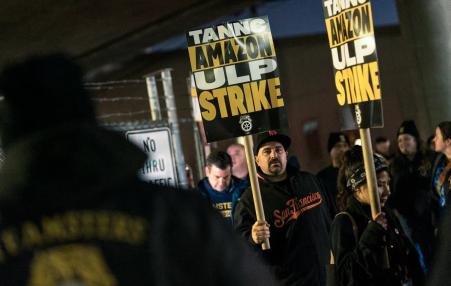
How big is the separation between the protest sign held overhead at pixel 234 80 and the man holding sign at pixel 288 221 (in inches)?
13.3

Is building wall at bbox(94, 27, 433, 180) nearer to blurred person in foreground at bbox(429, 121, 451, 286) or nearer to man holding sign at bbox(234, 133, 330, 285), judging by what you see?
blurred person in foreground at bbox(429, 121, 451, 286)

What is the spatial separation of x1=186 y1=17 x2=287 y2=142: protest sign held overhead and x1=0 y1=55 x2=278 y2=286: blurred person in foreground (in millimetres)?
5125

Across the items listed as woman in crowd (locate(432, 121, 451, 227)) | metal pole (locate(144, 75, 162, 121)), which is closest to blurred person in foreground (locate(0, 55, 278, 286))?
woman in crowd (locate(432, 121, 451, 227))

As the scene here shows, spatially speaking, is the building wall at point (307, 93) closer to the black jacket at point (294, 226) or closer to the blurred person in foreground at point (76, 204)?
the black jacket at point (294, 226)

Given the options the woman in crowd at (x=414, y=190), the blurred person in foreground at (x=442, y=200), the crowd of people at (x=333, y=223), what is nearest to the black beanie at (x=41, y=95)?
the blurred person in foreground at (x=442, y=200)

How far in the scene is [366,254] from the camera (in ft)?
20.4

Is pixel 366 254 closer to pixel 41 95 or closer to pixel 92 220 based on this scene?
pixel 92 220

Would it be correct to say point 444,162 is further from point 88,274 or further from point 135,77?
point 135,77

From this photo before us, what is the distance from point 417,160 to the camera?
1201 centimetres

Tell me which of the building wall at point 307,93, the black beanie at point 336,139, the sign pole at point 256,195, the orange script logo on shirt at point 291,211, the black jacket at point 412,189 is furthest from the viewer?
the building wall at point 307,93

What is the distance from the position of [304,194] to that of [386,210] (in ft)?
3.71

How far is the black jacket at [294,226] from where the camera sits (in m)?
7.53

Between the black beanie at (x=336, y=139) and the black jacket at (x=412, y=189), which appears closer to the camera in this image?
the black jacket at (x=412, y=189)

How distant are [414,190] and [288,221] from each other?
4.19 meters
